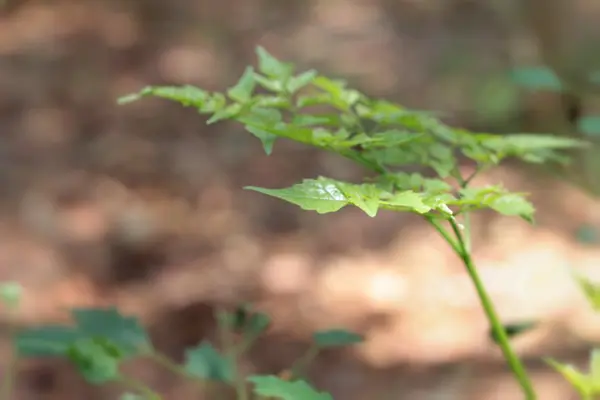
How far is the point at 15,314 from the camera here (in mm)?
1767

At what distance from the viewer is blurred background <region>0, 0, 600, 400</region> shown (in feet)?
5.65

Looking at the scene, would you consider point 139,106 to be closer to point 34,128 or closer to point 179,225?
point 34,128

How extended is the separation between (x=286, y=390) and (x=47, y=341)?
422mm

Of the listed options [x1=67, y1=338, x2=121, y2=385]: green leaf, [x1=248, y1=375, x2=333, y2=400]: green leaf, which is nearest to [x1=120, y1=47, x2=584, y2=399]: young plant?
[x1=248, y1=375, x2=333, y2=400]: green leaf

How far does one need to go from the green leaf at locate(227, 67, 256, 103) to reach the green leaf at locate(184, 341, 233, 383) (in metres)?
0.33

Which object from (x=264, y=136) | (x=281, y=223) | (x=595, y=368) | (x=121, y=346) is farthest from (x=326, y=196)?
(x=281, y=223)

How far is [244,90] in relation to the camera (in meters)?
0.63

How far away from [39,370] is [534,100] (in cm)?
193

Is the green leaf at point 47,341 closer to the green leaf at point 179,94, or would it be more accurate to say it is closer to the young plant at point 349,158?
the young plant at point 349,158

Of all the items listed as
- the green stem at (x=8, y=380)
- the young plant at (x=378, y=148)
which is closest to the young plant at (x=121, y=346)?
the green stem at (x=8, y=380)

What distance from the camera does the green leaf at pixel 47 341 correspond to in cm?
82

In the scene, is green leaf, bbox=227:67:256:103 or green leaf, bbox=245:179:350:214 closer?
green leaf, bbox=245:179:350:214

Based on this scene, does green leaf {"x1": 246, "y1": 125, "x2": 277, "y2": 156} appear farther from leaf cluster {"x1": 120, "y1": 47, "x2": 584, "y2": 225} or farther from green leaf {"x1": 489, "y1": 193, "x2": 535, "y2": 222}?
green leaf {"x1": 489, "y1": 193, "x2": 535, "y2": 222}

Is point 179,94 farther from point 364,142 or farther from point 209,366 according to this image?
point 209,366
